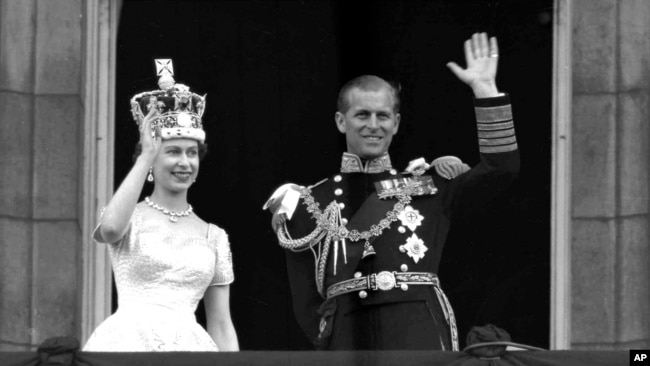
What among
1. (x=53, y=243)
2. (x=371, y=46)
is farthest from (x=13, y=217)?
(x=371, y=46)

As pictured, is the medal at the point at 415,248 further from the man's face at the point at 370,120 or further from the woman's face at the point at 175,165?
the woman's face at the point at 175,165

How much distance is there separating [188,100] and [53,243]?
1371 mm

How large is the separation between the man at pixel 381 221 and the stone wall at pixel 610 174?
101 cm

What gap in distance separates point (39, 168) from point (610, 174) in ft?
7.84

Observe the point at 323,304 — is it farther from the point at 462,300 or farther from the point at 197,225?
the point at 462,300

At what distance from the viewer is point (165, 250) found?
915 cm

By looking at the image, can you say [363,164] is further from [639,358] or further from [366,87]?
[639,358]

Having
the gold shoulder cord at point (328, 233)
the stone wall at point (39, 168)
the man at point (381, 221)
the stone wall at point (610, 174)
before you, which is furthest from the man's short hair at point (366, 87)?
the stone wall at point (39, 168)

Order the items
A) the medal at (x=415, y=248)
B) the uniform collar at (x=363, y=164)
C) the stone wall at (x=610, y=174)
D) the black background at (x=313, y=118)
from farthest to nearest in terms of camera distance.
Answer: the black background at (x=313, y=118)
the stone wall at (x=610, y=174)
the uniform collar at (x=363, y=164)
the medal at (x=415, y=248)

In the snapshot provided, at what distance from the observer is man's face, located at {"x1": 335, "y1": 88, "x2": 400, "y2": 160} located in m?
9.37

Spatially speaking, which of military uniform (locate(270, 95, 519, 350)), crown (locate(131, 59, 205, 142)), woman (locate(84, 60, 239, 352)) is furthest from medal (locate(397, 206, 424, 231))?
crown (locate(131, 59, 205, 142))

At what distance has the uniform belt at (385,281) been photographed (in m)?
9.27

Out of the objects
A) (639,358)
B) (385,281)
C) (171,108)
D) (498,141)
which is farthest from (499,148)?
(171,108)

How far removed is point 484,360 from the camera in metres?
8.26
